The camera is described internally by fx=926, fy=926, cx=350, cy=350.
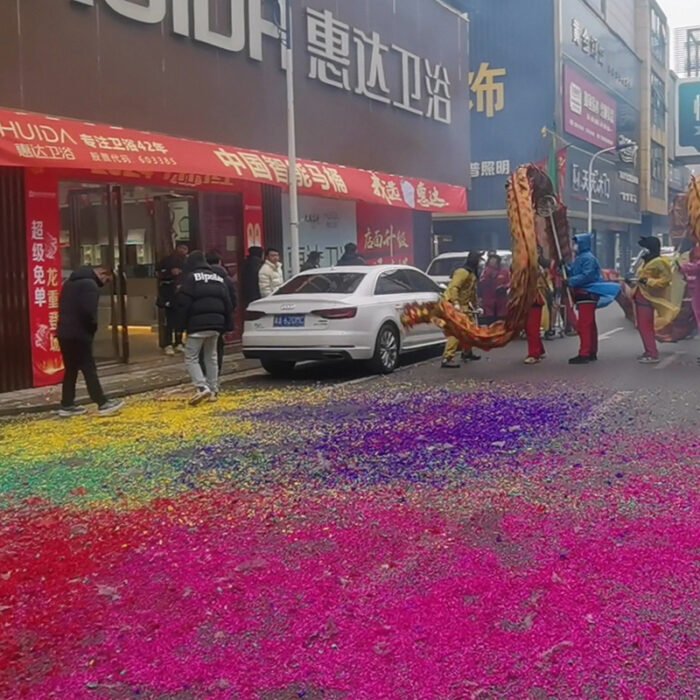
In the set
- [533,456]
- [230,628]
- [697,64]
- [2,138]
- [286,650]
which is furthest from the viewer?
[697,64]

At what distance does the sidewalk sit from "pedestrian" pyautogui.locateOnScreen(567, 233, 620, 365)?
182 inches

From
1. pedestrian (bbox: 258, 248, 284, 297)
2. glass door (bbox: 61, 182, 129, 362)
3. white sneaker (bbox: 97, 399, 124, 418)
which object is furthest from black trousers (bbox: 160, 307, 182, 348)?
white sneaker (bbox: 97, 399, 124, 418)

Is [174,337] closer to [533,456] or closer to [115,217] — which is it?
[115,217]

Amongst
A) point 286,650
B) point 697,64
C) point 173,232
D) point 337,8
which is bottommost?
point 286,650

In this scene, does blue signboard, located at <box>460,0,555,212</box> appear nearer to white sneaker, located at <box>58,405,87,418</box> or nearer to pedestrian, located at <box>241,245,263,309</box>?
pedestrian, located at <box>241,245,263,309</box>

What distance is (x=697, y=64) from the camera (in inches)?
3639

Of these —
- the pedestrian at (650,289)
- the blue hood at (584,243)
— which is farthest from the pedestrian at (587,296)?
the pedestrian at (650,289)

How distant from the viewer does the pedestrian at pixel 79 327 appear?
30.5 feet

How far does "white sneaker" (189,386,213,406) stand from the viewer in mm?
9906

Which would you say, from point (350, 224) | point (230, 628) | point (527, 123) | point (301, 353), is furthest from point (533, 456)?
point (527, 123)

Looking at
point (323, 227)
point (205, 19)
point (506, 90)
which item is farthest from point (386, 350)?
point (506, 90)

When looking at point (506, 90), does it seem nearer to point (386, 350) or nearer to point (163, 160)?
point (163, 160)

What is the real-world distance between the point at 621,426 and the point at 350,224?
40.3 ft

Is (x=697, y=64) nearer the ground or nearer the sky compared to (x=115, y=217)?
nearer the sky
